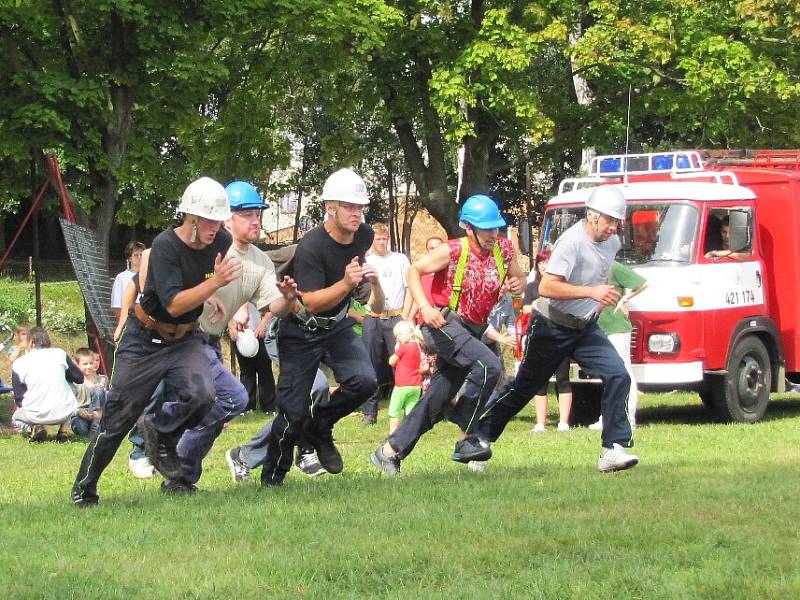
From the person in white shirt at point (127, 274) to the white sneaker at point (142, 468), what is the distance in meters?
4.89

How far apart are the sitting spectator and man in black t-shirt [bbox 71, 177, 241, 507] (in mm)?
6629

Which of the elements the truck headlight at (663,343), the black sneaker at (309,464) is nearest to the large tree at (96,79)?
the truck headlight at (663,343)

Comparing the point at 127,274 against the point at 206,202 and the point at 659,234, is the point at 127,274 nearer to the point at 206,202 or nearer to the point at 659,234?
the point at 659,234

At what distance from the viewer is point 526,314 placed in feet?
51.3

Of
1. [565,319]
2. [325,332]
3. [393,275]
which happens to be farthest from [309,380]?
[393,275]

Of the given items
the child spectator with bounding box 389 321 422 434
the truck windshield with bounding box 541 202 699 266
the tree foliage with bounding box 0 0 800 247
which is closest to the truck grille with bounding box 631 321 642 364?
the truck windshield with bounding box 541 202 699 266

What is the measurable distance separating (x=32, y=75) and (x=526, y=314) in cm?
888

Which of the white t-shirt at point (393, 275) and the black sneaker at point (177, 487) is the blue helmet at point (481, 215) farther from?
the white t-shirt at point (393, 275)

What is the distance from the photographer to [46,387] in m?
15.1

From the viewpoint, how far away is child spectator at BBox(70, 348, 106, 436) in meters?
15.6

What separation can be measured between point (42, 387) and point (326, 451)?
659cm

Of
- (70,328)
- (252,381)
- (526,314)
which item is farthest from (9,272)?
(526,314)

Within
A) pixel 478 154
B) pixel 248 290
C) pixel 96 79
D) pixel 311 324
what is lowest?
pixel 311 324

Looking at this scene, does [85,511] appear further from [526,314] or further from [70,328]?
[70,328]
